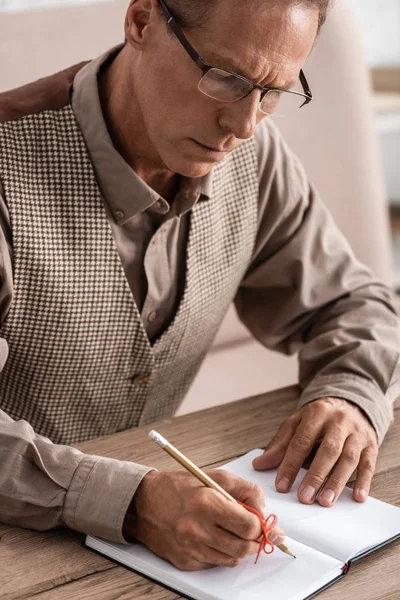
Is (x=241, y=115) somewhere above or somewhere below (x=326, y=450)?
above

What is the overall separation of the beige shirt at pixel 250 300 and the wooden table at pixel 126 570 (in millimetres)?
31

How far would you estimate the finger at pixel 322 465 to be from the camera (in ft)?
3.80

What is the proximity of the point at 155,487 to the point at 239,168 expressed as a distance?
0.71 meters

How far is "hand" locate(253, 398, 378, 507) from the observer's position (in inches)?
46.2

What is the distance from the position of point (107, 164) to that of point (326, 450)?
55 centimetres

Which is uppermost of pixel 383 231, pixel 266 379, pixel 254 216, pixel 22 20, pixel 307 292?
pixel 22 20

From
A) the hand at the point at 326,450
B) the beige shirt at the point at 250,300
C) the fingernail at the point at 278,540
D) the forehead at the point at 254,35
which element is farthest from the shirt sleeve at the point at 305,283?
the fingernail at the point at 278,540

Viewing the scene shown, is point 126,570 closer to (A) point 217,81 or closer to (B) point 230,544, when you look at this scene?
(B) point 230,544

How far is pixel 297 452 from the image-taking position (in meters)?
1.23

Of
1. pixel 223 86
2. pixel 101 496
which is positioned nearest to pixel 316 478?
pixel 101 496

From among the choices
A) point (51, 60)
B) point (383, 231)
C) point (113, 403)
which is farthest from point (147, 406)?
point (383, 231)

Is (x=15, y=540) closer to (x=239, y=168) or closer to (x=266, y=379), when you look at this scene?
(x=239, y=168)

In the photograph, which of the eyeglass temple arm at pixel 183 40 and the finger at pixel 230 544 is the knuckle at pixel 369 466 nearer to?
the finger at pixel 230 544

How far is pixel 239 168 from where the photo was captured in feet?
5.15
